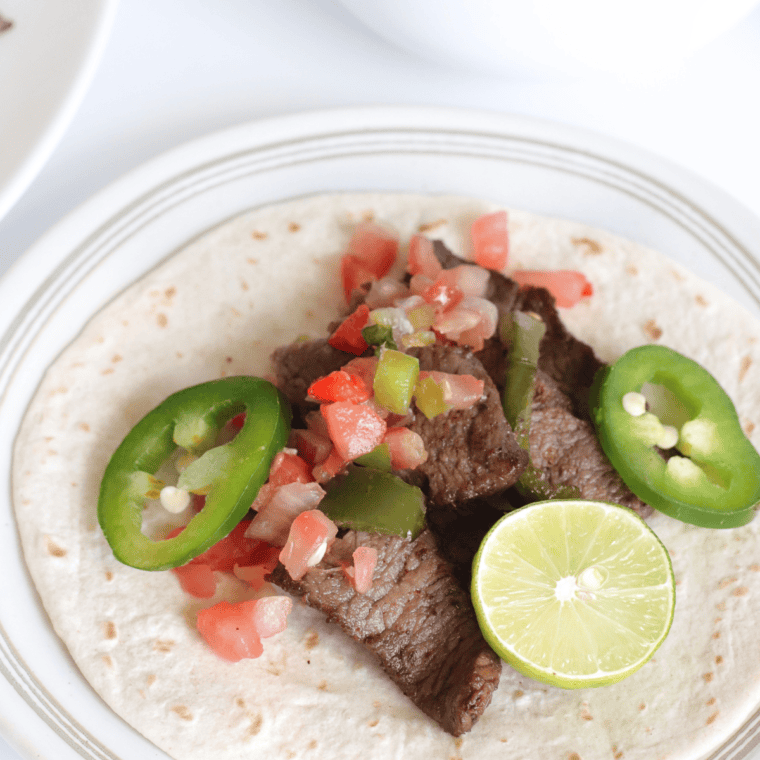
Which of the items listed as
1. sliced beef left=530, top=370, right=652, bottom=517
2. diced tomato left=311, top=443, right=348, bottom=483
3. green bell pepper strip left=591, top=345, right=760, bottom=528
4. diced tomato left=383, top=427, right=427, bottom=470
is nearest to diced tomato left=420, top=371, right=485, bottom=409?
diced tomato left=383, top=427, right=427, bottom=470

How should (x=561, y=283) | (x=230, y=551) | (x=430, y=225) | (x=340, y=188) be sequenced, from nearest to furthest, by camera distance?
(x=230, y=551), (x=561, y=283), (x=430, y=225), (x=340, y=188)

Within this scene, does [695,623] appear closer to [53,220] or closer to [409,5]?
[409,5]

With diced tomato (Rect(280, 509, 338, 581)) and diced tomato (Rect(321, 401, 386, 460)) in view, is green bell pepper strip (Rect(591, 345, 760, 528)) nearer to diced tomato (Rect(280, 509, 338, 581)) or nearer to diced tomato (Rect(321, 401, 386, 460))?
diced tomato (Rect(321, 401, 386, 460))

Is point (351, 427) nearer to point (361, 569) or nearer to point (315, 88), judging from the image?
point (361, 569)

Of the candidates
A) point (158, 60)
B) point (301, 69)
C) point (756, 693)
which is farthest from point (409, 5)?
point (756, 693)

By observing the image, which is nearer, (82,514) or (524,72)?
(82,514)

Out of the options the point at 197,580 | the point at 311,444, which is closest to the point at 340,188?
the point at 311,444

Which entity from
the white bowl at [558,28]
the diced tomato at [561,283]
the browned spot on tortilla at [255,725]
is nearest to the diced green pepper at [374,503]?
the browned spot on tortilla at [255,725]
